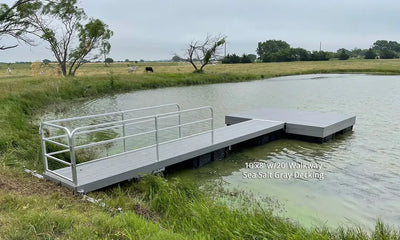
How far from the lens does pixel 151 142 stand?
8.44 meters

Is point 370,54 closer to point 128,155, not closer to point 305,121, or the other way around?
point 305,121

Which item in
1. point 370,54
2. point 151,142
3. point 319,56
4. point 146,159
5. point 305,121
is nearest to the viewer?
point 146,159

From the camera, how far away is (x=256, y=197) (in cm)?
516

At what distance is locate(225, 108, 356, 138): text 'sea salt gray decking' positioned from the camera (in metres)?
8.41

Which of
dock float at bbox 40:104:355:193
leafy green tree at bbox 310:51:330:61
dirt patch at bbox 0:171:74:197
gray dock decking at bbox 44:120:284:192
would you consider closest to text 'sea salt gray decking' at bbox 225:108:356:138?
dock float at bbox 40:104:355:193

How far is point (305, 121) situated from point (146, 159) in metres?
5.28

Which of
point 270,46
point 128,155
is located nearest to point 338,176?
point 128,155

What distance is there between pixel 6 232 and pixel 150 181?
7.58 feet

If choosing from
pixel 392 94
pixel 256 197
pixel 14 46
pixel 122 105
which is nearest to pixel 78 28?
pixel 14 46

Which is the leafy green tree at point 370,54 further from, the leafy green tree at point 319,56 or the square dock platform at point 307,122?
the square dock platform at point 307,122

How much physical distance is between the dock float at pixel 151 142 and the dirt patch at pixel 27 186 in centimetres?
14

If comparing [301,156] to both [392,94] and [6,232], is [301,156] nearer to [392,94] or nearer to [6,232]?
[6,232]

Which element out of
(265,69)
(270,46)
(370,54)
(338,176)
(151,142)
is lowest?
(338,176)

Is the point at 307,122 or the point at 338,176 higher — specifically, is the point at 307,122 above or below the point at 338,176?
above
